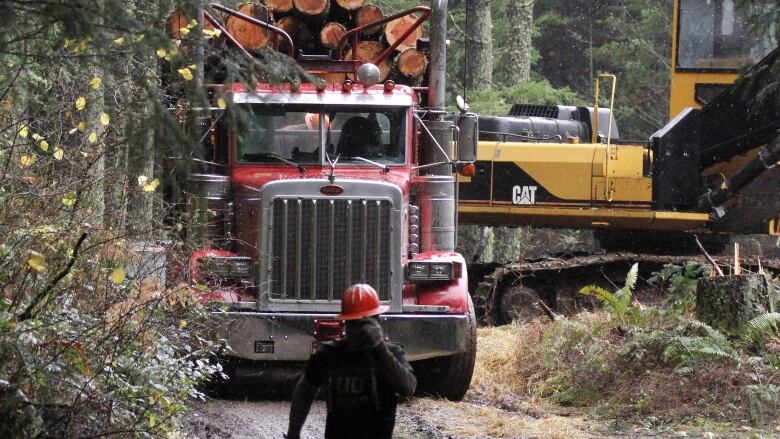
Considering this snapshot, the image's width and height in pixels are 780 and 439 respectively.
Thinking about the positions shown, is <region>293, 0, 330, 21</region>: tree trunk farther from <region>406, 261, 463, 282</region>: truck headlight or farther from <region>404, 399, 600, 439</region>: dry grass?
<region>404, 399, 600, 439</region>: dry grass

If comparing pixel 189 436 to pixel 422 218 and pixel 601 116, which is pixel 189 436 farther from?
pixel 601 116

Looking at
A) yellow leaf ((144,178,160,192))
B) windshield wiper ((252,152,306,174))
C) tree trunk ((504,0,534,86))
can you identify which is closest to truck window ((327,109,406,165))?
windshield wiper ((252,152,306,174))

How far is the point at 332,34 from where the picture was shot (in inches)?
475

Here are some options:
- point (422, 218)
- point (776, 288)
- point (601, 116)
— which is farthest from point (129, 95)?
point (601, 116)

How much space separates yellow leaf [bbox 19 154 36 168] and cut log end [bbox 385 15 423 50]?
5036mm

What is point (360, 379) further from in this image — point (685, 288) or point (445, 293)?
point (685, 288)

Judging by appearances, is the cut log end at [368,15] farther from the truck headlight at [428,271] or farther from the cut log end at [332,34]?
the truck headlight at [428,271]

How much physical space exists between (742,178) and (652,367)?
4.97 m

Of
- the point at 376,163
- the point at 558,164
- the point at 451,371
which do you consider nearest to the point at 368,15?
the point at 376,163

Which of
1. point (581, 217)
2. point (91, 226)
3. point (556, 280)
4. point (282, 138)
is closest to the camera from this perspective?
point (91, 226)

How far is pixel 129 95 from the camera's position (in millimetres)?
8758

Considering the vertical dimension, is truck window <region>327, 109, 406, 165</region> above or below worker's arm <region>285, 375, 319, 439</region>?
above

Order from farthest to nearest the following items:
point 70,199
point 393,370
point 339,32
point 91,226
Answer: point 339,32, point 70,199, point 91,226, point 393,370

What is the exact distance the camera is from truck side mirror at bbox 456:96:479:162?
36.4 feet
